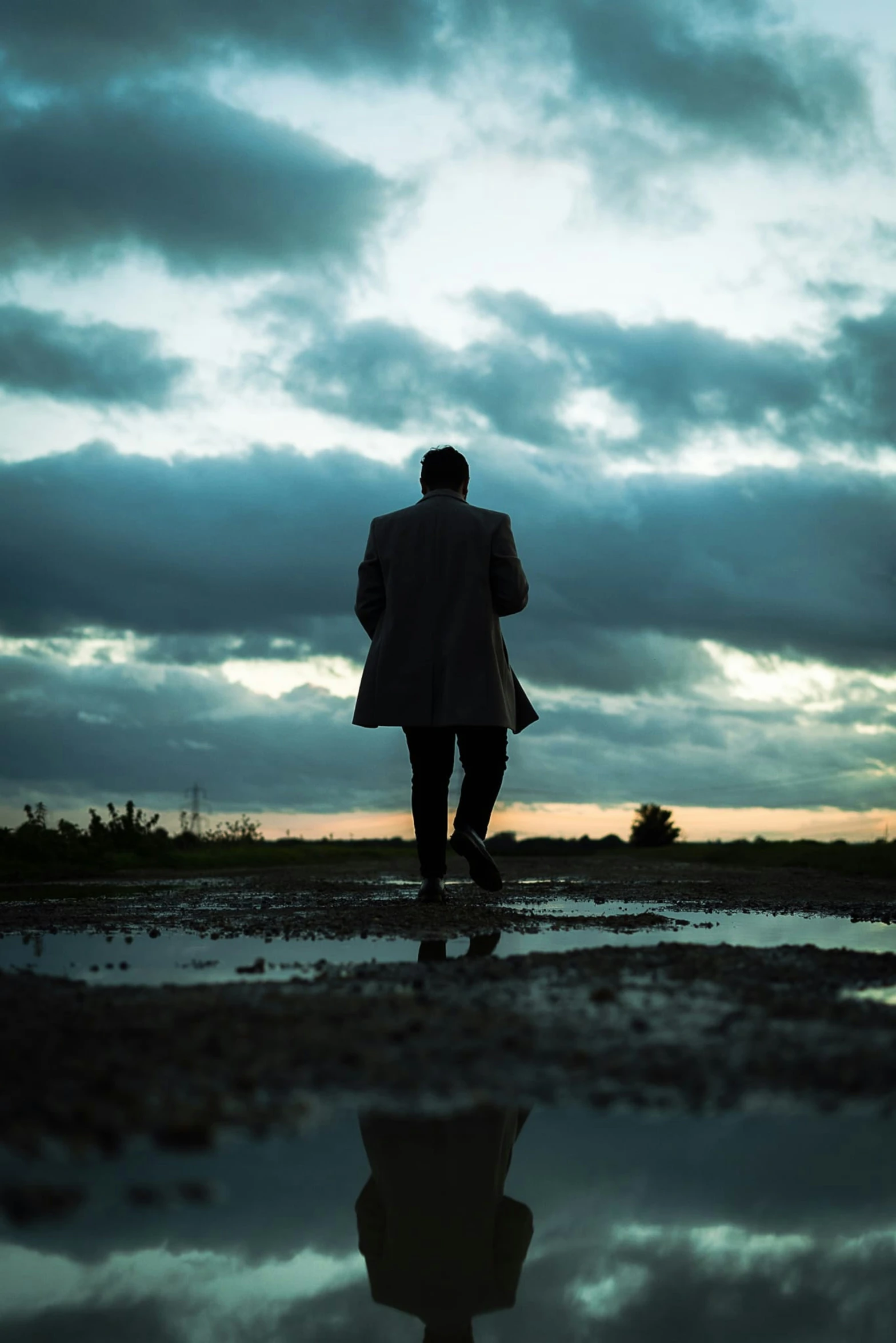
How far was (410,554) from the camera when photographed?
712 centimetres

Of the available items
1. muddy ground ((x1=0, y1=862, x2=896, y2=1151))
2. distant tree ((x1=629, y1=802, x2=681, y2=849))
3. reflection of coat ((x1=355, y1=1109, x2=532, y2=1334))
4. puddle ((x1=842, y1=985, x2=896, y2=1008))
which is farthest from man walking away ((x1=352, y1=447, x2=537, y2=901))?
distant tree ((x1=629, y1=802, x2=681, y2=849))

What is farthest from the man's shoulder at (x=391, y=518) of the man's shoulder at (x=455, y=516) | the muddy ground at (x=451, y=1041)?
the muddy ground at (x=451, y=1041)

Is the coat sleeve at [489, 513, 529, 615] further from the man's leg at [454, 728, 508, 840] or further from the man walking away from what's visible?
the man's leg at [454, 728, 508, 840]

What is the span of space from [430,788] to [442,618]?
1.10 meters

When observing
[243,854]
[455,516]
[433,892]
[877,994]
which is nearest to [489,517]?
[455,516]

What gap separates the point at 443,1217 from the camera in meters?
1.64

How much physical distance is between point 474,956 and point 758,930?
5.84 ft

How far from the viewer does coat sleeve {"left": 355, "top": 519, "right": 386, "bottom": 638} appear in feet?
24.1

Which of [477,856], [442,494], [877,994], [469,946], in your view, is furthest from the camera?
[442,494]

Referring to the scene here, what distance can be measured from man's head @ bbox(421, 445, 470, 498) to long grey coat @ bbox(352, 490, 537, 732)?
0.23 metres

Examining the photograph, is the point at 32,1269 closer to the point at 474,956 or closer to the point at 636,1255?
the point at 636,1255

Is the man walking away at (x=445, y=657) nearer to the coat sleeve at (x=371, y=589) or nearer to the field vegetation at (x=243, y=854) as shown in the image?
the coat sleeve at (x=371, y=589)

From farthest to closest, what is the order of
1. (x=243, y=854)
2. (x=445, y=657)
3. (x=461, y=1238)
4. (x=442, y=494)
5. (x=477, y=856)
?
1. (x=243, y=854)
2. (x=442, y=494)
3. (x=445, y=657)
4. (x=477, y=856)
5. (x=461, y=1238)

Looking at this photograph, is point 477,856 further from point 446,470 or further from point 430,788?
point 446,470
